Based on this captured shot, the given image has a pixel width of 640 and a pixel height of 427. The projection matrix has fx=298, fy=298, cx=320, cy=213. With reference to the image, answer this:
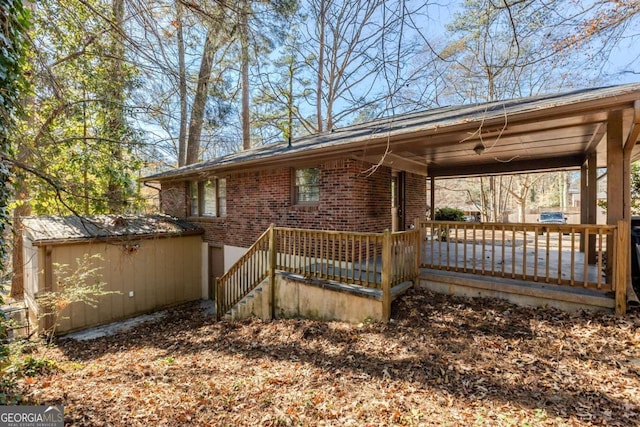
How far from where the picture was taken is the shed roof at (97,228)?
785 cm

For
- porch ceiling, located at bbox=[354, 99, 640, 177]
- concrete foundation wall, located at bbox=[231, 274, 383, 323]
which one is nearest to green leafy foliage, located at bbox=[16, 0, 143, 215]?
concrete foundation wall, located at bbox=[231, 274, 383, 323]

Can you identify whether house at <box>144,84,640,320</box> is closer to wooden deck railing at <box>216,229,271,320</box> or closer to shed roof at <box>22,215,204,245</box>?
wooden deck railing at <box>216,229,271,320</box>

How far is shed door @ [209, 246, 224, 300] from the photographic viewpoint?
10352 mm

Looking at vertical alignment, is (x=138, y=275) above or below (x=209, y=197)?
below

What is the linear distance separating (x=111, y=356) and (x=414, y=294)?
237 inches

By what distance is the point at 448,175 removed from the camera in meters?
10.1

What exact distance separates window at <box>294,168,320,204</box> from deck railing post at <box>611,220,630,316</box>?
5510mm

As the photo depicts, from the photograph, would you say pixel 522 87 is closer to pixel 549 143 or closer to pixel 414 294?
pixel 549 143

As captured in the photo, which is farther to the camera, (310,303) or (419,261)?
(310,303)

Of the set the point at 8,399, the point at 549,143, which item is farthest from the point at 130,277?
the point at 549,143

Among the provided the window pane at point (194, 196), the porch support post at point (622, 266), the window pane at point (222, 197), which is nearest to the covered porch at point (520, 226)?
the porch support post at point (622, 266)

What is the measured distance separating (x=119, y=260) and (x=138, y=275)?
2.59 ft

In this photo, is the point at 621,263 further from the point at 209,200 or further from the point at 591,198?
the point at 209,200

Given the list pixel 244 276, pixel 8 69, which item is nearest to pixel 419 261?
pixel 244 276
